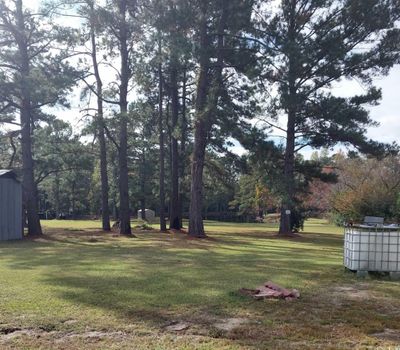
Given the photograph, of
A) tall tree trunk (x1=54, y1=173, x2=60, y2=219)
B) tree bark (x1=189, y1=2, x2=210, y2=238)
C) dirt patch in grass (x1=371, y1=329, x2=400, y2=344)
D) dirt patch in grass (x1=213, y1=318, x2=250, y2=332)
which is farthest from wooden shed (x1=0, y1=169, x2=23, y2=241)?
tall tree trunk (x1=54, y1=173, x2=60, y2=219)

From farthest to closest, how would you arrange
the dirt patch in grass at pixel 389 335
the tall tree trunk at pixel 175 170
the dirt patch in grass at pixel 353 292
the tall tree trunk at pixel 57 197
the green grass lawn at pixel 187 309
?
1. the tall tree trunk at pixel 57 197
2. the tall tree trunk at pixel 175 170
3. the dirt patch in grass at pixel 353 292
4. the dirt patch in grass at pixel 389 335
5. the green grass lawn at pixel 187 309

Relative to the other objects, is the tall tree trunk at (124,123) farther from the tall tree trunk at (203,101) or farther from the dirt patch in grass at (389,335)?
the dirt patch in grass at (389,335)

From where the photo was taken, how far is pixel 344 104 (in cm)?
2198

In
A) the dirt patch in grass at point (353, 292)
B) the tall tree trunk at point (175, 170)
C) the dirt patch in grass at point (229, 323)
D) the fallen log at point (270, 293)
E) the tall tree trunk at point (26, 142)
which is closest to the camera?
the dirt patch in grass at point (229, 323)

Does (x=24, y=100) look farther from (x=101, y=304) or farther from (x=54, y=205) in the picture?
(x=54, y=205)

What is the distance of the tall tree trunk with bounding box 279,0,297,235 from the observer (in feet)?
61.9

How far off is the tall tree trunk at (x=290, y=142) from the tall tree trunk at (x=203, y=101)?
10.1 feet

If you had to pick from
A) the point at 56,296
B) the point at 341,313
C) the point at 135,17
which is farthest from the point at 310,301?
the point at 135,17

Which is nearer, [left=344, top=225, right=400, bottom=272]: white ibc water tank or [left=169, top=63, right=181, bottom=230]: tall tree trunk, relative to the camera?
[left=344, top=225, right=400, bottom=272]: white ibc water tank

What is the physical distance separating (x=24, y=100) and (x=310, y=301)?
61.3 feet

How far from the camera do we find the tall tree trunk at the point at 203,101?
19.4m

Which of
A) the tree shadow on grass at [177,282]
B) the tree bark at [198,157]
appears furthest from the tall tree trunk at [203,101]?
the tree shadow on grass at [177,282]

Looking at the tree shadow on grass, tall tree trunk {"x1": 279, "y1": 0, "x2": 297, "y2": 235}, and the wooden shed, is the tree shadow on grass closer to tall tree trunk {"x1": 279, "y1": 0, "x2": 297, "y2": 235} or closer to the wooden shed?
the wooden shed

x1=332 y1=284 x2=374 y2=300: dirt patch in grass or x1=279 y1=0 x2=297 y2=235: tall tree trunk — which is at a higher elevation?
x1=279 y1=0 x2=297 y2=235: tall tree trunk
